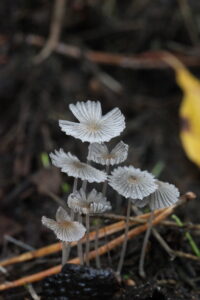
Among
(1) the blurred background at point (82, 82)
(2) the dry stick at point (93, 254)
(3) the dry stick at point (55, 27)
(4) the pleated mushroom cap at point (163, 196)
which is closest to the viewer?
(4) the pleated mushroom cap at point (163, 196)

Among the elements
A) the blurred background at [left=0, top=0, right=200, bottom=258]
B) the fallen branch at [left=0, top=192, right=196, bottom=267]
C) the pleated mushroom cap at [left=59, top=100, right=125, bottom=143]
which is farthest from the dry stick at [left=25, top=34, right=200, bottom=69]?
the pleated mushroom cap at [left=59, top=100, right=125, bottom=143]

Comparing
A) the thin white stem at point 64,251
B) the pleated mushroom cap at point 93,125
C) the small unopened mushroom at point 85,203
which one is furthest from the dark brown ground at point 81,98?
the pleated mushroom cap at point 93,125

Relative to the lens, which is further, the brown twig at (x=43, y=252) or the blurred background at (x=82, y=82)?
the blurred background at (x=82, y=82)

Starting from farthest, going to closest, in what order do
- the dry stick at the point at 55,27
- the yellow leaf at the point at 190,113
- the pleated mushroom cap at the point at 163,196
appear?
the dry stick at the point at 55,27 < the yellow leaf at the point at 190,113 < the pleated mushroom cap at the point at 163,196

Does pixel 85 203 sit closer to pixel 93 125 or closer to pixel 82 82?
pixel 93 125

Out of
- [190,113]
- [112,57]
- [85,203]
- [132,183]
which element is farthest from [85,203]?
[112,57]

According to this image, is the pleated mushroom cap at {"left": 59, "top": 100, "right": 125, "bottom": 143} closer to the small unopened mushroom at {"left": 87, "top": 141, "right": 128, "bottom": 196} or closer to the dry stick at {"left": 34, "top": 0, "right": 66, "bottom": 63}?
the small unopened mushroom at {"left": 87, "top": 141, "right": 128, "bottom": 196}

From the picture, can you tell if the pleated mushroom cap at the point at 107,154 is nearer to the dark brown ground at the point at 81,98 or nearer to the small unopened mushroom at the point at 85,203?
the small unopened mushroom at the point at 85,203
